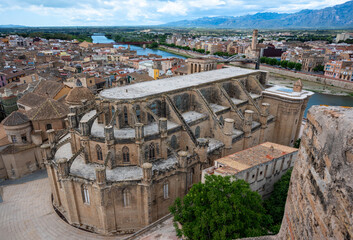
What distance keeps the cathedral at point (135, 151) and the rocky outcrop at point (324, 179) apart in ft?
54.2

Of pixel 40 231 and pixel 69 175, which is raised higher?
pixel 69 175

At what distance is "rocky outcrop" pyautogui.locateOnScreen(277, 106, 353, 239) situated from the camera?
177 inches

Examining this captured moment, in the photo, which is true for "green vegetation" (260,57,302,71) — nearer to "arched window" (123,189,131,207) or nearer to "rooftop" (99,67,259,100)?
"rooftop" (99,67,259,100)

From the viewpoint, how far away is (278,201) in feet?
73.2

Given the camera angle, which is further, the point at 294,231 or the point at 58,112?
the point at 58,112

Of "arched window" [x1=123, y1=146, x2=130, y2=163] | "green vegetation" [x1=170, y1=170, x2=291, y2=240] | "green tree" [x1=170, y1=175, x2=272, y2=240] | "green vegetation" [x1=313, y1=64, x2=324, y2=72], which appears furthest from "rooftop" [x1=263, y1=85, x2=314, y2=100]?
"green vegetation" [x1=313, y1=64, x2=324, y2=72]

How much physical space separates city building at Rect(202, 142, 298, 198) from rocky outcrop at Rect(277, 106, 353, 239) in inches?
576

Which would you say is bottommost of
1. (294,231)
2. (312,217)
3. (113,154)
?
(113,154)

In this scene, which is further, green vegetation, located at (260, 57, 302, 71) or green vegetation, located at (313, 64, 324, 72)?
green vegetation, located at (260, 57, 302, 71)

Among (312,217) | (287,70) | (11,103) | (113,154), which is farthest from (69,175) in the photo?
(287,70)

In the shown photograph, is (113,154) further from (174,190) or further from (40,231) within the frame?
(40,231)

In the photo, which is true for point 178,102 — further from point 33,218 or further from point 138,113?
point 33,218

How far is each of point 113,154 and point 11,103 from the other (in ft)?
108

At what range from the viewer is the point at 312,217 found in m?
5.56
